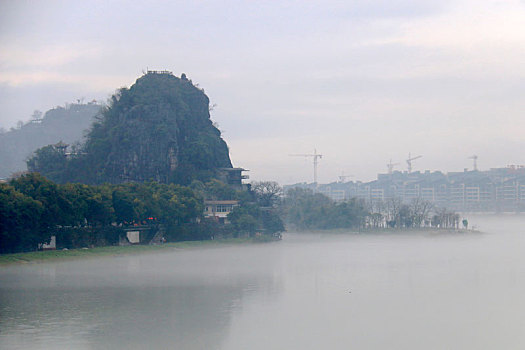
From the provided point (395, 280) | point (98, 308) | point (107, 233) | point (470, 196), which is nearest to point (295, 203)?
point (107, 233)

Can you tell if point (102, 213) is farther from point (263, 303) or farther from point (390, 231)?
point (390, 231)

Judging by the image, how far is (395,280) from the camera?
3503 cm

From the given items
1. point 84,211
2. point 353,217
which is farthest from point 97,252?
point 353,217

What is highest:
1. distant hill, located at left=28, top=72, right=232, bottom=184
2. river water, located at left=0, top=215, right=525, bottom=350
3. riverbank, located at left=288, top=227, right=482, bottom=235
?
distant hill, located at left=28, top=72, right=232, bottom=184

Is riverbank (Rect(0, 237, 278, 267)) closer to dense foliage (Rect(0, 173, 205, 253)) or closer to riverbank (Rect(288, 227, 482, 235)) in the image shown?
dense foliage (Rect(0, 173, 205, 253))

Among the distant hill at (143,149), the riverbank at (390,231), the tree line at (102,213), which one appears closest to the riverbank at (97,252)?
the tree line at (102,213)

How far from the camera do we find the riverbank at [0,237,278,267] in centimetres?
3956

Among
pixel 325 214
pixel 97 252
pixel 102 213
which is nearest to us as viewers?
pixel 97 252

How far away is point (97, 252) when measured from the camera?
46.1 meters

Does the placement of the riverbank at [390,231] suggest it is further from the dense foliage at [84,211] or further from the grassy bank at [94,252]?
the dense foliage at [84,211]

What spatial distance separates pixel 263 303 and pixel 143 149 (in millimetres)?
48774

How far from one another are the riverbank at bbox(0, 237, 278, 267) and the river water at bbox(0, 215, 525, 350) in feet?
3.84

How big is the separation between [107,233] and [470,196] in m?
165

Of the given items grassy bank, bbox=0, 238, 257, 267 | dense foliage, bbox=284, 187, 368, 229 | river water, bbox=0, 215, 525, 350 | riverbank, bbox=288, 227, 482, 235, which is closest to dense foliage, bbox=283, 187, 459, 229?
dense foliage, bbox=284, 187, 368, 229
